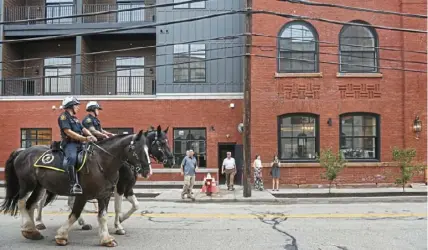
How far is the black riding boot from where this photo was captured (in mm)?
7785

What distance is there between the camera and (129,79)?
85.4ft

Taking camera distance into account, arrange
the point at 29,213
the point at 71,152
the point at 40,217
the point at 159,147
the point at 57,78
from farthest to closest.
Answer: the point at 57,78
the point at 40,217
the point at 29,213
the point at 159,147
the point at 71,152

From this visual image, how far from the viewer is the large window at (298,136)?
22.3 metres

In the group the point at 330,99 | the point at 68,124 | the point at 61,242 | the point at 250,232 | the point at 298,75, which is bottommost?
the point at 250,232

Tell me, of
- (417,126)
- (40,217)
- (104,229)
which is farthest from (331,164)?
(104,229)

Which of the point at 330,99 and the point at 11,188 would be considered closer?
the point at 11,188

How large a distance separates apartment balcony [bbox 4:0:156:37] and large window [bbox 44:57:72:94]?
2.04 metres

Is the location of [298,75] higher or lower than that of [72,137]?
higher

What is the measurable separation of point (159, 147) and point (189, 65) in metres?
16.2

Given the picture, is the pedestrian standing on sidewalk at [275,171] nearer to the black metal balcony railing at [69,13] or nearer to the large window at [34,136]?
the black metal balcony railing at [69,13]

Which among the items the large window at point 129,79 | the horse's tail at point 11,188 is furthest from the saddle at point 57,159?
the large window at point 129,79

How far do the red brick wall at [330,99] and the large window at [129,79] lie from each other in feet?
23.7

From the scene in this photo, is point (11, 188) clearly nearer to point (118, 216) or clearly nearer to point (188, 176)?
point (118, 216)

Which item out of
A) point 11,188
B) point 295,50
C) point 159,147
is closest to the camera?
point 159,147
